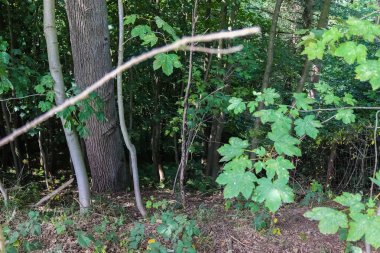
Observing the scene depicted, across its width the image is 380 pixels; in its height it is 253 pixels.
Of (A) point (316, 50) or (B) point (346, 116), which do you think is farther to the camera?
(B) point (346, 116)

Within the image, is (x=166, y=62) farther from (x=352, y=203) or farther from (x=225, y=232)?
(x=225, y=232)

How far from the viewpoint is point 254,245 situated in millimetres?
3176

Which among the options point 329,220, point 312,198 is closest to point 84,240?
point 329,220

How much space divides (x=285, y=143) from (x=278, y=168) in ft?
0.56

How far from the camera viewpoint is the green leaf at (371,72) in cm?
199

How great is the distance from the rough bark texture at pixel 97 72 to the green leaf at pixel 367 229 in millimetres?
3247

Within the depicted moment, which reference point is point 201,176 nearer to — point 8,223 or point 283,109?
point 8,223

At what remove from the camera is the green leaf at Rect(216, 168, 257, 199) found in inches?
79.2

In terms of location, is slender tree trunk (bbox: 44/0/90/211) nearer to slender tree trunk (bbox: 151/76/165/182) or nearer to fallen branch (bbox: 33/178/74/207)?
fallen branch (bbox: 33/178/74/207)

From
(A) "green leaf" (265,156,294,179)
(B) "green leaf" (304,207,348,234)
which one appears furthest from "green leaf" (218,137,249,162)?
(B) "green leaf" (304,207,348,234)

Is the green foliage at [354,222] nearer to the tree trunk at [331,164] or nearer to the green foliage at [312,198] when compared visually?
the green foliage at [312,198]

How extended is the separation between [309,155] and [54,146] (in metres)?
4.99

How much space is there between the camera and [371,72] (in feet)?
6.56

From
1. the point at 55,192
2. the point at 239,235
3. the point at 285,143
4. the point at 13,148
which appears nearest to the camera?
the point at 285,143
